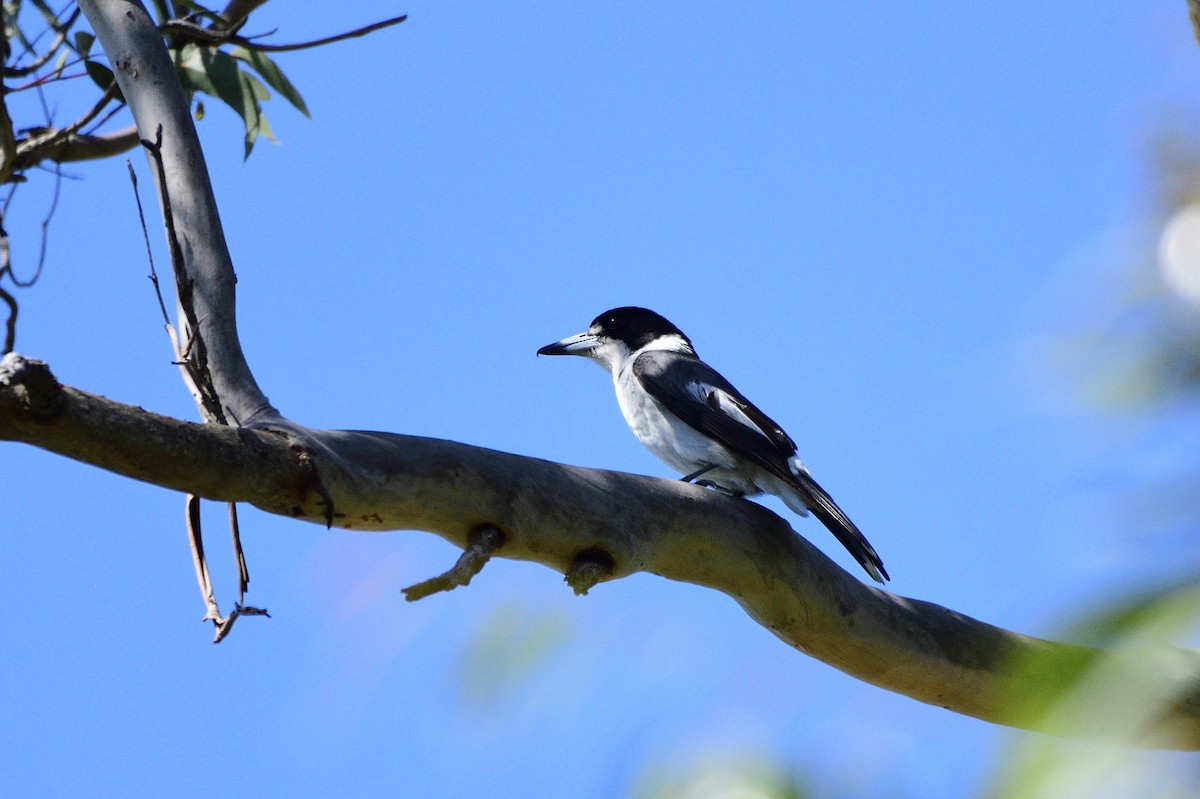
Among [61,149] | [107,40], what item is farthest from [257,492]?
[61,149]

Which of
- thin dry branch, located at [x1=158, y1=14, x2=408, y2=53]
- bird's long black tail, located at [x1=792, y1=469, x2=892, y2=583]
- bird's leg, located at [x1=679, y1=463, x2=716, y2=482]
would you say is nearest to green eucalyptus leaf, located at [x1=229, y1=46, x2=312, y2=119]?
thin dry branch, located at [x1=158, y1=14, x2=408, y2=53]

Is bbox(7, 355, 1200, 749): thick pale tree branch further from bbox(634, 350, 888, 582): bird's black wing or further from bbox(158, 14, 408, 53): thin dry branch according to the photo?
bbox(158, 14, 408, 53): thin dry branch

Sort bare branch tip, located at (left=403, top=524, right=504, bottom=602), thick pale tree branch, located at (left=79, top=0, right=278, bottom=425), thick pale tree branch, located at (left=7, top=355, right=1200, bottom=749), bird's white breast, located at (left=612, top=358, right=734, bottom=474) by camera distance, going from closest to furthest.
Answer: thick pale tree branch, located at (left=7, top=355, right=1200, bottom=749) → bare branch tip, located at (left=403, top=524, right=504, bottom=602) → thick pale tree branch, located at (left=79, top=0, right=278, bottom=425) → bird's white breast, located at (left=612, top=358, right=734, bottom=474)

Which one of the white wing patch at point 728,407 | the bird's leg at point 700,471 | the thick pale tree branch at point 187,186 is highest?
the white wing patch at point 728,407

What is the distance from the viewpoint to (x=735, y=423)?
141 inches

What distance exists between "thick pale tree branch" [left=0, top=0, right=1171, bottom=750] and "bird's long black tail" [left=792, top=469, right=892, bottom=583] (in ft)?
0.62

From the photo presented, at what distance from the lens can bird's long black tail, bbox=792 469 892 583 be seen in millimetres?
3129

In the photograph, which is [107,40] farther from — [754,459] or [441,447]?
[754,459]

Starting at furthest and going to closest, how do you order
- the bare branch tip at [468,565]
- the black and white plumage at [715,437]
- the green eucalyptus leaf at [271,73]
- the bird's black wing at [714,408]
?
the green eucalyptus leaf at [271,73], the bird's black wing at [714,408], the black and white plumage at [715,437], the bare branch tip at [468,565]

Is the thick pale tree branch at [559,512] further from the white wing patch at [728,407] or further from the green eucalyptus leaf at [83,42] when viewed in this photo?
the green eucalyptus leaf at [83,42]

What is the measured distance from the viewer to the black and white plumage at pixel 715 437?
332 cm

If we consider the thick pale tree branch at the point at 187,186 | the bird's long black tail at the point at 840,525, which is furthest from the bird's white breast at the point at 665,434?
the thick pale tree branch at the point at 187,186

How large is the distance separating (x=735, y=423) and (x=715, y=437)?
7cm

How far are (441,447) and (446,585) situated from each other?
0.31m
